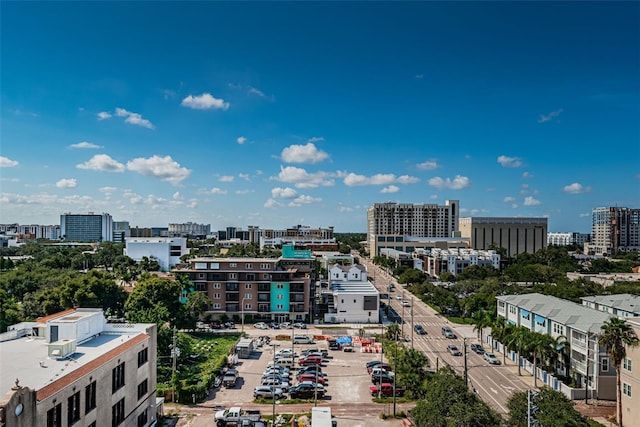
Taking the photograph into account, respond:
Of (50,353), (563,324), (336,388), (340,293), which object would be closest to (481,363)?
(563,324)

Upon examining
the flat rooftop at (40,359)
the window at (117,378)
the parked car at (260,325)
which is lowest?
the parked car at (260,325)

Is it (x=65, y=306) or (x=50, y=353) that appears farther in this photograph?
(x=65, y=306)

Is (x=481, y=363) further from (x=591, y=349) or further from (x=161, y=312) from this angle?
(x=161, y=312)

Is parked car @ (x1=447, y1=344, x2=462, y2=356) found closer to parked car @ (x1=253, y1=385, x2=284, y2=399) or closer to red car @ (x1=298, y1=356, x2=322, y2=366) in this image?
red car @ (x1=298, y1=356, x2=322, y2=366)

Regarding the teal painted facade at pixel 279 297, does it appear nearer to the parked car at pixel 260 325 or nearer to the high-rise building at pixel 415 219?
the parked car at pixel 260 325

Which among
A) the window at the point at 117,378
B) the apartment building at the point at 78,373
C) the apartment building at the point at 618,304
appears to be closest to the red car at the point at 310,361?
the apartment building at the point at 78,373

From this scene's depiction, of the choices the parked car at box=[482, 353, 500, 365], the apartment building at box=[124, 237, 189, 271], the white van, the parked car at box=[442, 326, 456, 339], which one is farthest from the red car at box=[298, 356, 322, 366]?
the apartment building at box=[124, 237, 189, 271]

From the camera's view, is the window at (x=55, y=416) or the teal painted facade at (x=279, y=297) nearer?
→ the window at (x=55, y=416)
